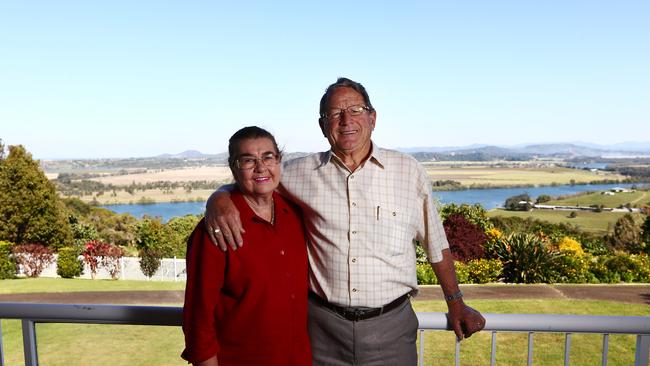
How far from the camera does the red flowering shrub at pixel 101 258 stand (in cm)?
1577

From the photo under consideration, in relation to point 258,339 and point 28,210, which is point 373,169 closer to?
point 258,339

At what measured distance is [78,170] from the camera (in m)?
91.1

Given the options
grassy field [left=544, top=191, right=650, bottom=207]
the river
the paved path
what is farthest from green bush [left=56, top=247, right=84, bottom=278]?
grassy field [left=544, top=191, right=650, bottom=207]

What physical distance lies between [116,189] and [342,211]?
69.3 metres

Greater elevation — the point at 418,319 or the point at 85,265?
the point at 418,319

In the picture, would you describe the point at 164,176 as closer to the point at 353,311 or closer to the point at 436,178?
the point at 436,178

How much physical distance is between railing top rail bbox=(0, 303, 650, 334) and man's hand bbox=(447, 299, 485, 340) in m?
0.02

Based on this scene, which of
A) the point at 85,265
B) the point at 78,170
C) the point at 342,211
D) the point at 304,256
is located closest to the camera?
the point at 304,256

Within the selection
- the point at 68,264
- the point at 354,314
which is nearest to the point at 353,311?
the point at 354,314

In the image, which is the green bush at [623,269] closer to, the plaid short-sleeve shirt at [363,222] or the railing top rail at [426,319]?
the railing top rail at [426,319]

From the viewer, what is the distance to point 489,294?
995 centimetres

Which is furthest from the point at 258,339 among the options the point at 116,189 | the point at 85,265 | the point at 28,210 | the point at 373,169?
the point at 116,189

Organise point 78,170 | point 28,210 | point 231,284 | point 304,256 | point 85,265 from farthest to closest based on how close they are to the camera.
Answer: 1. point 78,170
2. point 28,210
3. point 85,265
4. point 304,256
5. point 231,284

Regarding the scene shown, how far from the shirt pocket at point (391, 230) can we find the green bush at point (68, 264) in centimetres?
1615
